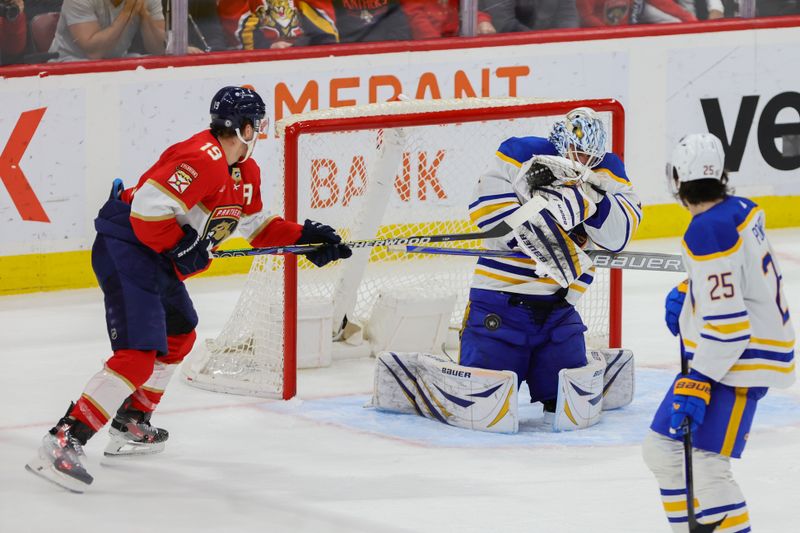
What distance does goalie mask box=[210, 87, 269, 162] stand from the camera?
4512 mm

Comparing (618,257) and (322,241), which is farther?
(618,257)

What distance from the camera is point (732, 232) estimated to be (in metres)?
3.38

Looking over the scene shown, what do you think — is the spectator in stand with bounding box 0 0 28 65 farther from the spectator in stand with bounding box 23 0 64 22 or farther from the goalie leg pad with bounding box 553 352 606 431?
the goalie leg pad with bounding box 553 352 606 431

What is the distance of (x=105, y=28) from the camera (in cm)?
699

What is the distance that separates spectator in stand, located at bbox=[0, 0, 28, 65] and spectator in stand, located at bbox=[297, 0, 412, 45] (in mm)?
1224

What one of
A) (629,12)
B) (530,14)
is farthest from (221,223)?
(629,12)

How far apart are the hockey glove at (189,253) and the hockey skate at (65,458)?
1.60 ft

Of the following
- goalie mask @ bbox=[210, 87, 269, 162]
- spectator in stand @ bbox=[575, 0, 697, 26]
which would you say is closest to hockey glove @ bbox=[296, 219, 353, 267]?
goalie mask @ bbox=[210, 87, 269, 162]

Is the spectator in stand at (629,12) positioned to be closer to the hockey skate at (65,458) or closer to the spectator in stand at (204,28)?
the spectator in stand at (204,28)

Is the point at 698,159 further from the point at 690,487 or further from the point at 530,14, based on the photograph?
the point at 530,14

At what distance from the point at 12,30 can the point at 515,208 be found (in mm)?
2736

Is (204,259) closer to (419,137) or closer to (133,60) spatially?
(419,137)

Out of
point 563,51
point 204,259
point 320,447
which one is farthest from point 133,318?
point 563,51

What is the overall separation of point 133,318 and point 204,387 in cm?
121
